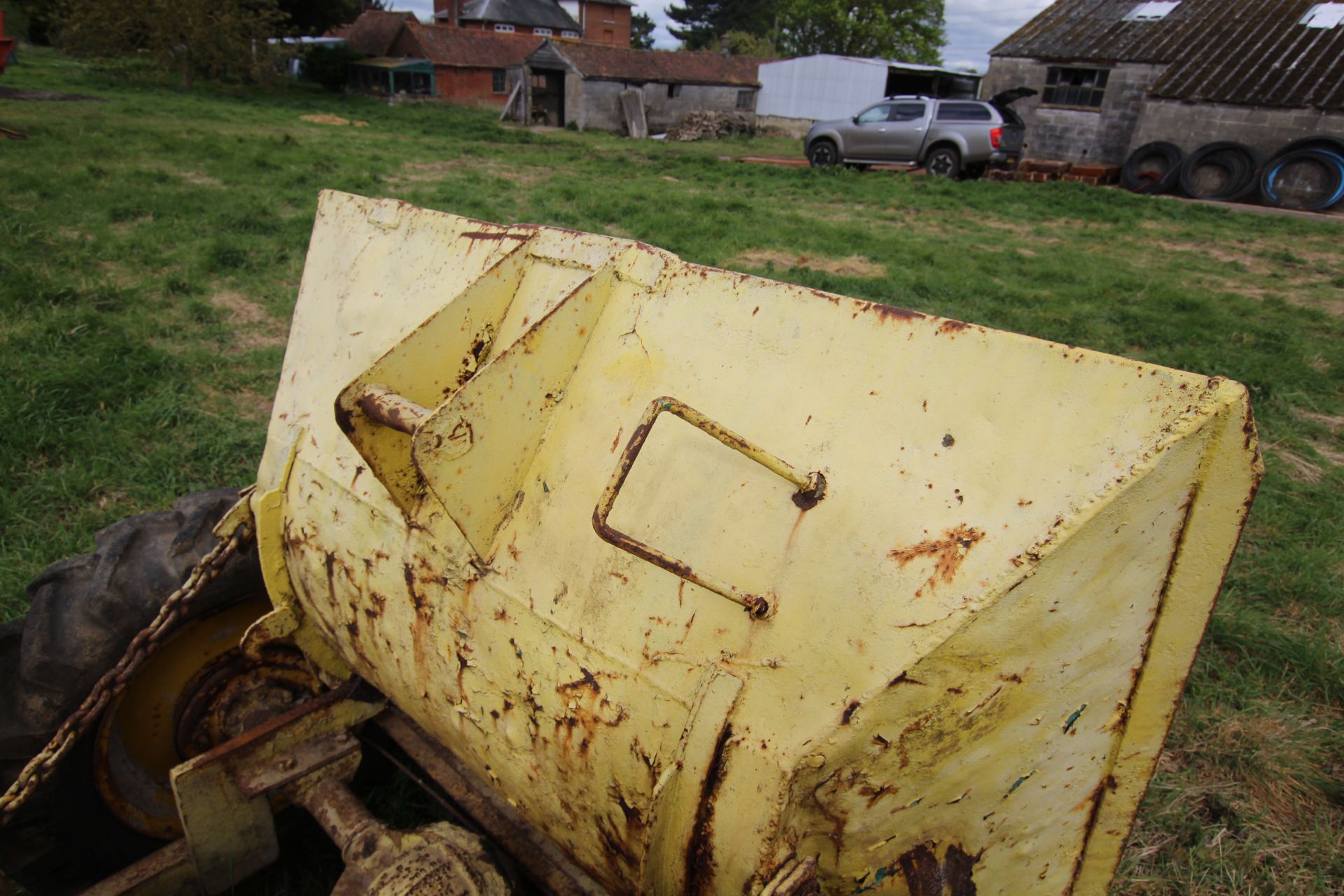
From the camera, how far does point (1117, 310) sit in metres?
7.21

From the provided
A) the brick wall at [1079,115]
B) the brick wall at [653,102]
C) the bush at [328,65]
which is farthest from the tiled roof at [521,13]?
the brick wall at [1079,115]

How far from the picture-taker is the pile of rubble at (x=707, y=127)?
2522 cm

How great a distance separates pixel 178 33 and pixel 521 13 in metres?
26.5

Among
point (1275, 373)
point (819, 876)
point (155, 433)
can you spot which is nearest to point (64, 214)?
point (155, 433)

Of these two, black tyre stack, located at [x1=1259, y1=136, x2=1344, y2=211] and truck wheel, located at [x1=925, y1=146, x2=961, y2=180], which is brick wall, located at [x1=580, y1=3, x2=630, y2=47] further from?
black tyre stack, located at [x1=1259, y1=136, x2=1344, y2=211]

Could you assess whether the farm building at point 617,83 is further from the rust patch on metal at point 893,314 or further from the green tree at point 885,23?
the rust patch on metal at point 893,314

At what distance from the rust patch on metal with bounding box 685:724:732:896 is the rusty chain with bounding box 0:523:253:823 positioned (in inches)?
51.4

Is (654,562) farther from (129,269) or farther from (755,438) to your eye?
(129,269)

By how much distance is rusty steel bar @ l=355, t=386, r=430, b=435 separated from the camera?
138 cm

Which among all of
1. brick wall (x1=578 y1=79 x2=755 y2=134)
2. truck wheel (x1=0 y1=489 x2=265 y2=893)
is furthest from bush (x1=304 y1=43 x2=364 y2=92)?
truck wheel (x1=0 y1=489 x2=265 y2=893)

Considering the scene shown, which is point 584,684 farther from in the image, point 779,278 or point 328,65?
point 328,65

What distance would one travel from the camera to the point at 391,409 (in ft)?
4.67

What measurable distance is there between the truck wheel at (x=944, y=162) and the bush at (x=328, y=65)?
974 inches

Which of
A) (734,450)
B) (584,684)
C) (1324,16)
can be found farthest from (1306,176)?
(584,684)
